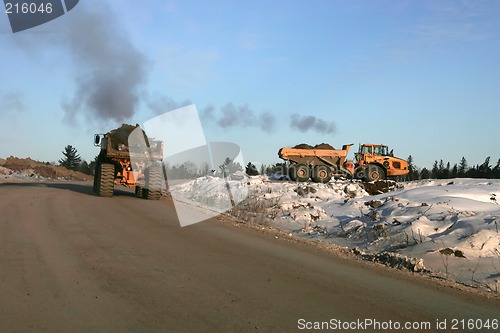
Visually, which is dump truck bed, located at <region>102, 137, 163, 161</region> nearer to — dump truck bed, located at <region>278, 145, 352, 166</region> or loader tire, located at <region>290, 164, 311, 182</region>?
loader tire, located at <region>290, 164, 311, 182</region>

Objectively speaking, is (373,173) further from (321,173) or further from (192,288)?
(192,288)

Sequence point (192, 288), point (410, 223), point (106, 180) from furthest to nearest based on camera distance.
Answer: point (106, 180)
point (410, 223)
point (192, 288)

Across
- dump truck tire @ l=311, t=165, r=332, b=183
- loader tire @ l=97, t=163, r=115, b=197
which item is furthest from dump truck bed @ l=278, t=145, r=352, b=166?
loader tire @ l=97, t=163, r=115, b=197

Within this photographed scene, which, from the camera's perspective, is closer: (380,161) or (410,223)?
(410,223)

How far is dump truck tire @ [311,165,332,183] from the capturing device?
29.8 m

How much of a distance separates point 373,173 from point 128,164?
663 inches

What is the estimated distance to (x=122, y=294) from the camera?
215 inches

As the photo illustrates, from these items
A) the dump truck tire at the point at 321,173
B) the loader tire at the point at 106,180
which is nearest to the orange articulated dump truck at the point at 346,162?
the dump truck tire at the point at 321,173

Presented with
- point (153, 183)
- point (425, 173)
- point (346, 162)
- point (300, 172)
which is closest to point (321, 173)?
point (300, 172)

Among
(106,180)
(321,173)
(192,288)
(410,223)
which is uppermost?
(321,173)

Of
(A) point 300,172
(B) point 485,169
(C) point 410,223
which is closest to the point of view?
(C) point 410,223

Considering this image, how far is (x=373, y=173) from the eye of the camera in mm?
30625

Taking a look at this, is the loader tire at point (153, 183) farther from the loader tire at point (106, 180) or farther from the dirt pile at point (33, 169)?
the dirt pile at point (33, 169)

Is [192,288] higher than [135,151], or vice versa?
[135,151]
